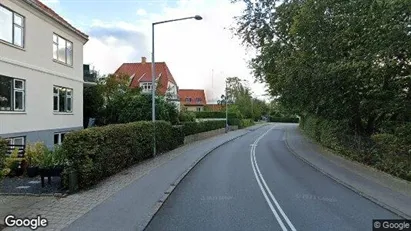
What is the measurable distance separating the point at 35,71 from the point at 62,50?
402 centimetres

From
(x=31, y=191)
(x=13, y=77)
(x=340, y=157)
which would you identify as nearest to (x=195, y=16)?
(x=13, y=77)

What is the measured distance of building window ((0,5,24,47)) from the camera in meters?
15.9

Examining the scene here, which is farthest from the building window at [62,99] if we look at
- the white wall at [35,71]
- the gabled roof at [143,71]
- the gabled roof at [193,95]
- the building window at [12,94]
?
the gabled roof at [193,95]

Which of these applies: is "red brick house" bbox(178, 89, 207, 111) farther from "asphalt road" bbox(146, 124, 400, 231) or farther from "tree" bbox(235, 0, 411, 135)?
"asphalt road" bbox(146, 124, 400, 231)

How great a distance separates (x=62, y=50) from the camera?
73.2 feet

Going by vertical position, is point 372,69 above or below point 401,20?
below

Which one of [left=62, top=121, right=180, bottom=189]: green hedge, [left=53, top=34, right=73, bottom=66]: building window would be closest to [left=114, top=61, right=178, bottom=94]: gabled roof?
[left=53, top=34, right=73, bottom=66]: building window

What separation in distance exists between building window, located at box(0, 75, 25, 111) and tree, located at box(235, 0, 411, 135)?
12928 mm

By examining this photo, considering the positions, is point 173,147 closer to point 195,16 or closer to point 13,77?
point 195,16

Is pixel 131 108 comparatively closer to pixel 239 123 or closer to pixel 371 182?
pixel 371 182

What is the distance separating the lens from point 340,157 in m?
20.5

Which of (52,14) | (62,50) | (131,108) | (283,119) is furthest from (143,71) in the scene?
(283,119)

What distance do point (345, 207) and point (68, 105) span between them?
18827 millimetres

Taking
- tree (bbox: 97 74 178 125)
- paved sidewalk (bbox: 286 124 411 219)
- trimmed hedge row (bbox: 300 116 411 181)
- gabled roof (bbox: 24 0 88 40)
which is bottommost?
paved sidewalk (bbox: 286 124 411 219)
